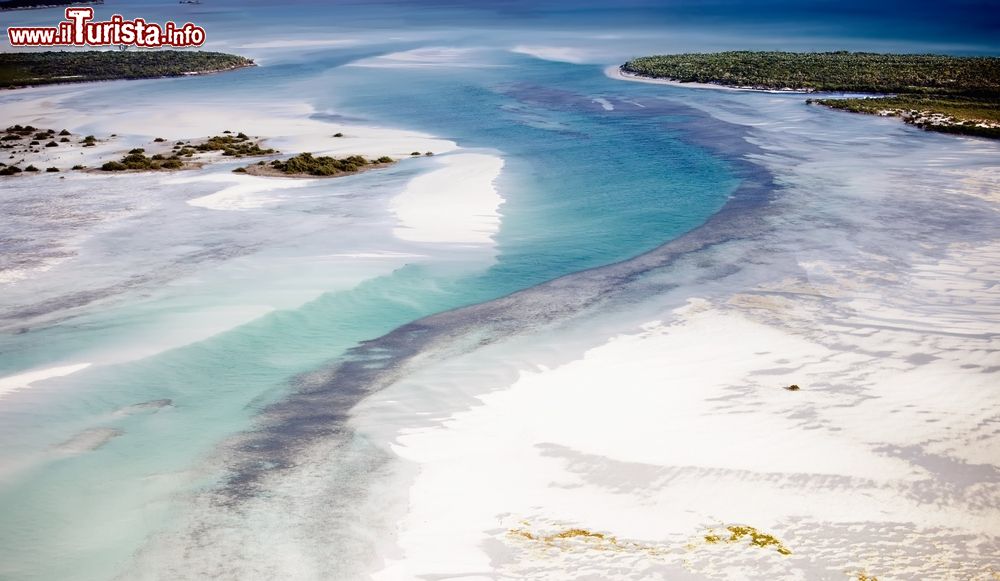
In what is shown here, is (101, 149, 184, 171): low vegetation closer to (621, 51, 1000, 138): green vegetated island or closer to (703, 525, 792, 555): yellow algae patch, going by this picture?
(703, 525, 792, 555): yellow algae patch

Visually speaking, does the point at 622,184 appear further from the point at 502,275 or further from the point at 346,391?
the point at 346,391

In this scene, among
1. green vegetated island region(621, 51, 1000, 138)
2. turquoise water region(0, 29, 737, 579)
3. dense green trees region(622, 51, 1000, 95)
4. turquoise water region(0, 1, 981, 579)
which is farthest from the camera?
dense green trees region(622, 51, 1000, 95)

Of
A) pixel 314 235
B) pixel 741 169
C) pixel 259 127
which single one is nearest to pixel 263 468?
pixel 314 235

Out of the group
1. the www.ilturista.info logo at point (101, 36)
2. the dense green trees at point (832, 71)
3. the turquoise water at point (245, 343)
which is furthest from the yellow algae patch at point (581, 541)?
the www.ilturista.info logo at point (101, 36)

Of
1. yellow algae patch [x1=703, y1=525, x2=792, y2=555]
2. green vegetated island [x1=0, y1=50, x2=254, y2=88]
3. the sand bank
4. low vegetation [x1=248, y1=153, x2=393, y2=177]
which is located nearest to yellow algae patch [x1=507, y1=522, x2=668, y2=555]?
yellow algae patch [x1=703, y1=525, x2=792, y2=555]

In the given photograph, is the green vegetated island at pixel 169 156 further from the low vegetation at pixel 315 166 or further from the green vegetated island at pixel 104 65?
the green vegetated island at pixel 104 65

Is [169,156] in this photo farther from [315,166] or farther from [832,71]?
[832,71]
